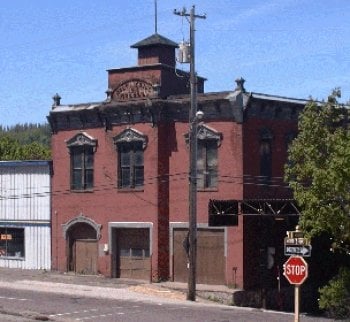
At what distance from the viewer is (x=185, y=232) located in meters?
39.4

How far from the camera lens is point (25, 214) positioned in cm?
4550

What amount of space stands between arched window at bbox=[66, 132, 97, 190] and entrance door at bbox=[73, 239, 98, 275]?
2.78 m

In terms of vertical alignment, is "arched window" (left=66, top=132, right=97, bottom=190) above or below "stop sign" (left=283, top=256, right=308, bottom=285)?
above

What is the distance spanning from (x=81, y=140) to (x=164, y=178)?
532cm

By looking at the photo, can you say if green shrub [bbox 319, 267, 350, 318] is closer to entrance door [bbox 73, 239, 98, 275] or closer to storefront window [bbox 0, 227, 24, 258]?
entrance door [bbox 73, 239, 98, 275]

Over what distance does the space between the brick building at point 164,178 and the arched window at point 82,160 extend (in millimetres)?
51

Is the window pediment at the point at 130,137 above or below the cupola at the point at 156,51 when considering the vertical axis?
below

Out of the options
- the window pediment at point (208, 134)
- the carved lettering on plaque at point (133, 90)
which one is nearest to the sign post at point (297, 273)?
the window pediment at point (208, 134)

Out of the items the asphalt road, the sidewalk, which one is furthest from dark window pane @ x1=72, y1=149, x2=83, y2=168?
the asphalt road

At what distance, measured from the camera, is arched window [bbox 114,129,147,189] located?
40312 mm

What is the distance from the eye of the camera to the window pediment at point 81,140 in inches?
1657

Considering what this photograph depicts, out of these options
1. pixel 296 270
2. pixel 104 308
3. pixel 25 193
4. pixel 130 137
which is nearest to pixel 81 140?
pixel 130 137

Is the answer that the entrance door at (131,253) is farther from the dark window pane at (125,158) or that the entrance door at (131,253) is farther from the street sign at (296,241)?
the street sign at (296,241)

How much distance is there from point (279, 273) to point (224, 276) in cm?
311
